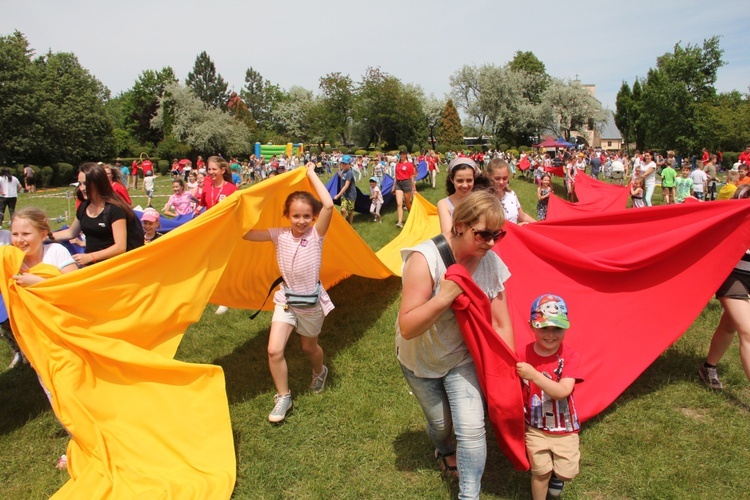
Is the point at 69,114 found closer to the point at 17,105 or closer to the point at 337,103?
the point at 17,105

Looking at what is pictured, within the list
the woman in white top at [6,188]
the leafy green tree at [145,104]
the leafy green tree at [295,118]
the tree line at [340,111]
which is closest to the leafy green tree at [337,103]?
the tree line at [340,111]

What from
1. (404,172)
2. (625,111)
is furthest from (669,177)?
(625,111)

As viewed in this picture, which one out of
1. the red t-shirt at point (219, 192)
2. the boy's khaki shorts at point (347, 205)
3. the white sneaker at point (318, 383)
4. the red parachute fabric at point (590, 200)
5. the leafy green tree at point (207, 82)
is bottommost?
the white sneaker at point (318, 383)

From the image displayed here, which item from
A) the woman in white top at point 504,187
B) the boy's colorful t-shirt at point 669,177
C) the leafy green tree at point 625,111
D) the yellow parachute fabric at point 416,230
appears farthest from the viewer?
the leafy green tree at point 625,111

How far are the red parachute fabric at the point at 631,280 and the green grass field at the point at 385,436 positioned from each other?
156 mm

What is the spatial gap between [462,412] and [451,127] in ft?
256

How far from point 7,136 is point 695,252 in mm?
43422

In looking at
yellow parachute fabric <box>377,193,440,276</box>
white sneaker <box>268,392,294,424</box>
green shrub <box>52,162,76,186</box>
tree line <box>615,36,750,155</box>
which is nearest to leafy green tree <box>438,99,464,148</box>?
tree line <box>615,36,750,155</box>

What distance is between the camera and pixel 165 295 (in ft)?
13.1

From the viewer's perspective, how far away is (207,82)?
98812 mm

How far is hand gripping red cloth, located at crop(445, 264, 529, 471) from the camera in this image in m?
2.78

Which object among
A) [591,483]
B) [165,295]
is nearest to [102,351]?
[165,295]

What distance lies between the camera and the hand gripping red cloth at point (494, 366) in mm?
2777

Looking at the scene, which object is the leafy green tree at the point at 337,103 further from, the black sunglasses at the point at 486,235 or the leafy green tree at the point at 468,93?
the black sunglasses at the point at 486,235
